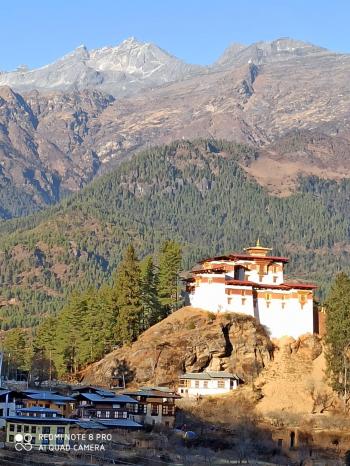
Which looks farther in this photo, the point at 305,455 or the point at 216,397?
the point at 216,397

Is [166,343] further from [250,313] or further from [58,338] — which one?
[58,338]

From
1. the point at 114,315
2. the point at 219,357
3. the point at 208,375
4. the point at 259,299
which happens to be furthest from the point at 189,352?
the point at 114,315

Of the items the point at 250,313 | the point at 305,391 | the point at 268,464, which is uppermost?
the point at 250,313

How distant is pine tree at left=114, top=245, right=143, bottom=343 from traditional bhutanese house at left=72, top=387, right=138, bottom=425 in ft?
75.6

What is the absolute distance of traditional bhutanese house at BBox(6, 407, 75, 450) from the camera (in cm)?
10962

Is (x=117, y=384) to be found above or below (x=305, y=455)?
above

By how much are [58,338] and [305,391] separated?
45.8 metres

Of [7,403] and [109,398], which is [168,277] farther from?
[7,403]

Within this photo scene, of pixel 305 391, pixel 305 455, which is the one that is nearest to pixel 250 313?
pixel 305 391

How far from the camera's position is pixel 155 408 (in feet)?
429

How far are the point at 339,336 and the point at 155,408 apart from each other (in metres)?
26.0

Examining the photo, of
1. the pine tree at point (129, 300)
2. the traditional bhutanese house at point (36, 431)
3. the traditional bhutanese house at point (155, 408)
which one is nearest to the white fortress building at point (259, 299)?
the pine tree at point (129, 300)

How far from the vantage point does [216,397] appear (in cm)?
13762

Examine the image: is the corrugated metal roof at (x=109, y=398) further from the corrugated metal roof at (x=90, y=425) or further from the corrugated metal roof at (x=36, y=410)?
the corrugated metal roof at (x=36, y=410)
